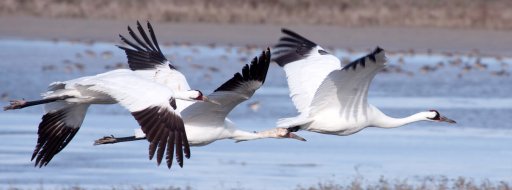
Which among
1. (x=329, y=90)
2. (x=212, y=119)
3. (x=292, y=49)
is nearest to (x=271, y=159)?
(x=292, y=49)

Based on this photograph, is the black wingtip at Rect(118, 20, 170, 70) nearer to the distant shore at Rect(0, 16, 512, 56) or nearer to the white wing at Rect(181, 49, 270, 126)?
the white wing at Rect(181, 49, 270, 126)

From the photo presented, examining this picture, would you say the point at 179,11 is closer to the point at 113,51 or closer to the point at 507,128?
the point at 113,51

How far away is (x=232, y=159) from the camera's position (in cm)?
1288

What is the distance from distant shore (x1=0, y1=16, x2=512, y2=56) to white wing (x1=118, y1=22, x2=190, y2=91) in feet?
46.5

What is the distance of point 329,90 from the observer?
1113cm

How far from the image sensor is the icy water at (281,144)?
11.9 metres

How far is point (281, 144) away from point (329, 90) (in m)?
2.97

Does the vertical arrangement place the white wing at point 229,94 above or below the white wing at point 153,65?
below

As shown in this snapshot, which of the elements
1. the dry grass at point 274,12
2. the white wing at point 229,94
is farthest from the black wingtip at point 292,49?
the dry grass at point 274,12

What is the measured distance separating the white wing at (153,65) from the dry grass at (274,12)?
1780 centimetres

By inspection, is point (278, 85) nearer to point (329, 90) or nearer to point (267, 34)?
point (267, 34)

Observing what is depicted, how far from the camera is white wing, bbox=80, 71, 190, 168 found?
9.48m

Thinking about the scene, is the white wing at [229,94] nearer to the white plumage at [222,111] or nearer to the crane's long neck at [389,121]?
the white plumage at [222,111]

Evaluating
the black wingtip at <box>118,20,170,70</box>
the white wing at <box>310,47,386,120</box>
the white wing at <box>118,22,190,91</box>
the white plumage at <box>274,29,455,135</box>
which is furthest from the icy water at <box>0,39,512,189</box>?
the black wingtip at <box>118,20,170,70</box>
